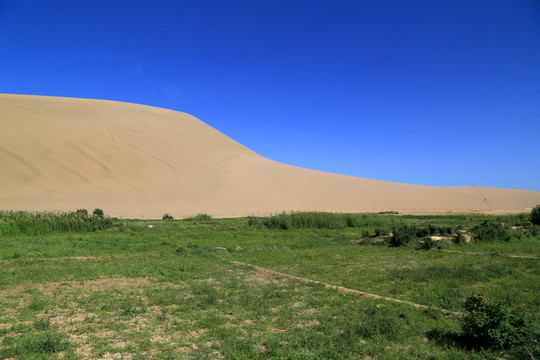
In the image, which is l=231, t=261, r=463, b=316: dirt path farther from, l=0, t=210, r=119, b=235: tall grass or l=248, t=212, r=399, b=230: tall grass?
l=248, t=212, r=399, b=230: tall grass

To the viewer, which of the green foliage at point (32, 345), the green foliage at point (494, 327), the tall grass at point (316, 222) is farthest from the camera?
the tall grass at point (316, 222)

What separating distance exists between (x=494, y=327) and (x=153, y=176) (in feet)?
157

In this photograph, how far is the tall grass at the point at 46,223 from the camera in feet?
57.5

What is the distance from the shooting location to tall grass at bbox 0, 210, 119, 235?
17516 mm

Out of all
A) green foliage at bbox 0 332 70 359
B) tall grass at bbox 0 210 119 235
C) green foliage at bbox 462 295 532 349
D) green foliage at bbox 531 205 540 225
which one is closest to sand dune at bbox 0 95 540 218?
tall grass at bbox 0 210 119 235

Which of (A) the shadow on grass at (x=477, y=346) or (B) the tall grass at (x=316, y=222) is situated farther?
(B) the tall grass at (x=316, y=222)

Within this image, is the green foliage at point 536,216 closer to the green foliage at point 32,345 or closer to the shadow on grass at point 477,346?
the shadow on grass at point 477,346

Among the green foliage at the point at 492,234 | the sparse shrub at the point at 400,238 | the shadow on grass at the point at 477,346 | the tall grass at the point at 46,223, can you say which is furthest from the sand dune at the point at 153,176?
the shadow on grass at the point at 477,346

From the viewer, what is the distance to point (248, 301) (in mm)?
7020

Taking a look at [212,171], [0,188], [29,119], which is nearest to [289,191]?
[212,171]

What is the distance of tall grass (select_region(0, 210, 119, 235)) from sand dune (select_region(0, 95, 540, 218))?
14524mm

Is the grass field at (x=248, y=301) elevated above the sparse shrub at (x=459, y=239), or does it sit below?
below

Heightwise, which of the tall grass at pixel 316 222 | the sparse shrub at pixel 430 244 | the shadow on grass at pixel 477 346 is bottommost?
the shadow on grass at pixel 477 346

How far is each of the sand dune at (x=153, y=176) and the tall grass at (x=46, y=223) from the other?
47.7ft
